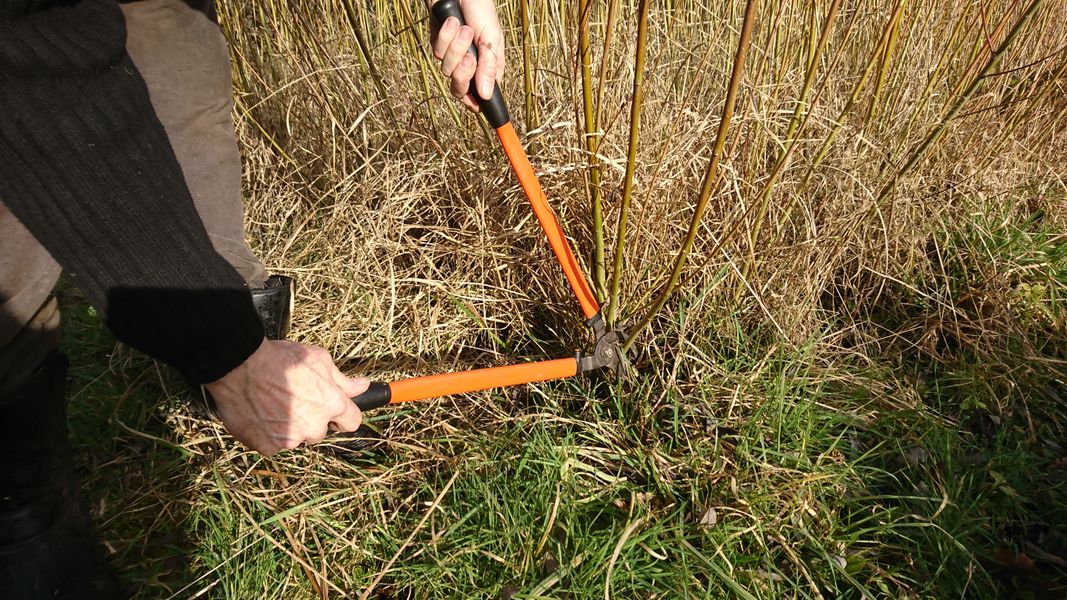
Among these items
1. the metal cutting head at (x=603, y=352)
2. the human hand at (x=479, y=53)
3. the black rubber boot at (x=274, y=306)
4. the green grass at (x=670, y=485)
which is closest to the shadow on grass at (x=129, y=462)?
the green grass at (x=670, y=485)

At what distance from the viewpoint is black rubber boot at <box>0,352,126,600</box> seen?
1.46 metres

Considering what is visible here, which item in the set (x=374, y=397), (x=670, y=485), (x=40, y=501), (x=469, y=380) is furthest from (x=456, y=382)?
(x=40, y=501)

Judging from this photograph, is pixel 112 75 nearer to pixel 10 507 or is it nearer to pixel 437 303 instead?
pixel 10 507

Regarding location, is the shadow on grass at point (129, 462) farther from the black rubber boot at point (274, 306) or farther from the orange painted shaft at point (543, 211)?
the orange painted shaft at point (543, 211)

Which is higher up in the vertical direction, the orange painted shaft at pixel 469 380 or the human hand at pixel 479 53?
the human hand at pixel 479 53

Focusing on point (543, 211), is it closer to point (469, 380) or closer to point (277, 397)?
point (469, 380)

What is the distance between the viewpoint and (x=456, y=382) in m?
1.55

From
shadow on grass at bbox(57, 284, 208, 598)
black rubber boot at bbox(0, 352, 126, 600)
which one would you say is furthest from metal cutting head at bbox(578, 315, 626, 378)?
black rubber boot at bbox(0, 352, 126, 600)

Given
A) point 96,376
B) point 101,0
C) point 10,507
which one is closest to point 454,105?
point 101,0

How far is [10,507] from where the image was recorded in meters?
1.48

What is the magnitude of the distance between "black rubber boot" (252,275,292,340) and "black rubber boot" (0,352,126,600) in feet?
1.51

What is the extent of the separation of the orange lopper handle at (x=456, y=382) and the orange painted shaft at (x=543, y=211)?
0.56ft

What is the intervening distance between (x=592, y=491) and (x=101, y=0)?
1395mm

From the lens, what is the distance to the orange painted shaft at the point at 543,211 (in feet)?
5.18
